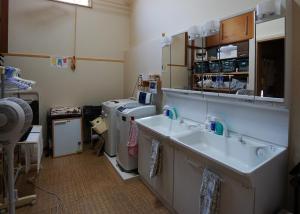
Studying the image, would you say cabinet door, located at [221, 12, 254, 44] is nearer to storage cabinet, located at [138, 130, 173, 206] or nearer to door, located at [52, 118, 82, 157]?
storage cabinet, located at [138, 130, 173, 206]

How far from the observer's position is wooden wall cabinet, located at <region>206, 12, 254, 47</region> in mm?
1662

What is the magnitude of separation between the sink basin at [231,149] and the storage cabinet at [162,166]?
0.27 metres

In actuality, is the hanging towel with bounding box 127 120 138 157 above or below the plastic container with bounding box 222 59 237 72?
below

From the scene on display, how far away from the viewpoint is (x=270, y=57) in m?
1.49

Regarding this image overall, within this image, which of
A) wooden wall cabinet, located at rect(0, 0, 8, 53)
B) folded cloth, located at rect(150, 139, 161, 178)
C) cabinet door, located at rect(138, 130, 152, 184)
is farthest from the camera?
wooden wall cabinet, located at rect(0, 0, 8, 53)

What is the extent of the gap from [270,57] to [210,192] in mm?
1116

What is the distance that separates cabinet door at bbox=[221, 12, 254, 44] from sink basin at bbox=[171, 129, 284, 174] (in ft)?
3.01

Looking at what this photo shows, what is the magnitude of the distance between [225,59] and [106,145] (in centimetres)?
258

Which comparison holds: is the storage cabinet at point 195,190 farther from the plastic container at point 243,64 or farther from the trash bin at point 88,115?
the trash bin at point 88,115

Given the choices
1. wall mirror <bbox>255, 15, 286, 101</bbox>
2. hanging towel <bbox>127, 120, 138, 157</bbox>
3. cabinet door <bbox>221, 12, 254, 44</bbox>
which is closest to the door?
hanging towel <bbox>127, 120, 138, 157</bbox>

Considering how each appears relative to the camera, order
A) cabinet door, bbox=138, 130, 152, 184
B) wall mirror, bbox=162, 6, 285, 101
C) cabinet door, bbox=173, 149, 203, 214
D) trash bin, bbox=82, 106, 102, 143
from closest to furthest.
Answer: wall mirror, bbox=162, 6, 285, 101 → cabinet door, bbox=173, 149, 203, 214 → cabinet door, bbox=138, 130, 152, 184 → trash bin, bbox=82, 106, 102, 143

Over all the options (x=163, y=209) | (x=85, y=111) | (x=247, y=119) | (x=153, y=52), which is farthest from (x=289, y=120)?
(x=85, y=111)

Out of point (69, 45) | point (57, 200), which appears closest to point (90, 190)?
point (57, 200)

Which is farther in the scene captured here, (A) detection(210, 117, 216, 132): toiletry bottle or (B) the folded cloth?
(B) the folded cloth
